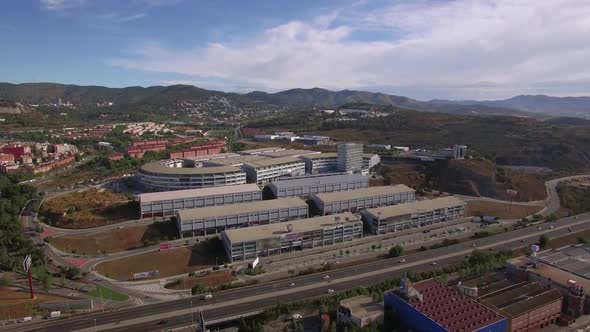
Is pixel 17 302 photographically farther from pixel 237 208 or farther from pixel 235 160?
pixel 235 160

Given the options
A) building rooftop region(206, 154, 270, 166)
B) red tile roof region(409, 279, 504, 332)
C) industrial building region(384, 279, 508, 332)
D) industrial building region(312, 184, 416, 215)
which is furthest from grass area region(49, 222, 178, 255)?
red tile roof region(409, 279, 504, 332)

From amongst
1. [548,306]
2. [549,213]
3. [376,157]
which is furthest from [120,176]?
[549,213]

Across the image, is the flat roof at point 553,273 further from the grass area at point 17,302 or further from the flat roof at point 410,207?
the grass area at point 17,302

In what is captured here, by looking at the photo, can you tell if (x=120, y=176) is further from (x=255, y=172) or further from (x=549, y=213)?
(x=549, y=213)

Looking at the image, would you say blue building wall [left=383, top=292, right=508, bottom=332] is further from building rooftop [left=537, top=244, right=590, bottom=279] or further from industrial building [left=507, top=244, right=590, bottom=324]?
building rooftop [left=537, top=244, right=590, bottom=279]

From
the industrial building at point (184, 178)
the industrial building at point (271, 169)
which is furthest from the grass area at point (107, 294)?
the industrial building at point (271, 169)

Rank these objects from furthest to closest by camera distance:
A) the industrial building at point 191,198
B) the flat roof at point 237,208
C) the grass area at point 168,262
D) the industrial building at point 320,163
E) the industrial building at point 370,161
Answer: the industrial building at point 370,161 → the industrial building at point 320,163 → the industrial building at point 191,198 → the flat roof at point 237,208 → the grass area at point 168,262
